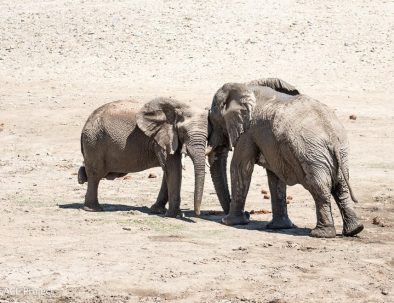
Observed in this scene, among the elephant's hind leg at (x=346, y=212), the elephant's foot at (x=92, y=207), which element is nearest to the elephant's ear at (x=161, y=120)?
the elephant's foot at (x=92, y=207)

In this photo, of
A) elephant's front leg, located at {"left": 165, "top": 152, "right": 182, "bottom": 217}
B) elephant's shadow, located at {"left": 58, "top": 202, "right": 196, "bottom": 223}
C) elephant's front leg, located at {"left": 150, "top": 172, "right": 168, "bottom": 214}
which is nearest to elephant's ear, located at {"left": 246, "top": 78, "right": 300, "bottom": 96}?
elephant's front leg, located at {"left": 165, "top": 152, "right": 182, "bottom": 217}

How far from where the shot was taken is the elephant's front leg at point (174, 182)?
43.6 feet

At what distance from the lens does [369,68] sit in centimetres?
2806

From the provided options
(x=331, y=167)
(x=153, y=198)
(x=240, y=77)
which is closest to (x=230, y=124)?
(x=331, y=167)

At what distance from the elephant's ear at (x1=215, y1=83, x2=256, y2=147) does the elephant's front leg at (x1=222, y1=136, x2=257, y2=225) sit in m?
0.13

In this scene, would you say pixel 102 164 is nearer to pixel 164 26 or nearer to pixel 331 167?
pixel 331 167

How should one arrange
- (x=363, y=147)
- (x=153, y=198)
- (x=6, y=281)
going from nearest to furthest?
(x=6, y=281)
(x=153, y=198)
(x=363, y=147)

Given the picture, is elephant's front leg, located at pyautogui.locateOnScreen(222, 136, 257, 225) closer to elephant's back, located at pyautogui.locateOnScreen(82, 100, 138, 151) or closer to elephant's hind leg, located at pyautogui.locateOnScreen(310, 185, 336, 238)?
elephant's hind leg, located at pyautogui.locateOnScreen(310, 185, 336, 238)

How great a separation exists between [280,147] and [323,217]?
Result: 2.96 feet

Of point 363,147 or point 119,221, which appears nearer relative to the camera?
point 119,221

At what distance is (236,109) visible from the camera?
42.0 feet

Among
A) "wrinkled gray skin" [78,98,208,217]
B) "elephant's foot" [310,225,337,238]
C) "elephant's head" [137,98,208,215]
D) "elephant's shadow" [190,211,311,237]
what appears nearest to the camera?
"elephant's foot" [310,225,337,238]

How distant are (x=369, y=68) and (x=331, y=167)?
649 inches

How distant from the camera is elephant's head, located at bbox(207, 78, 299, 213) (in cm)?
1277
